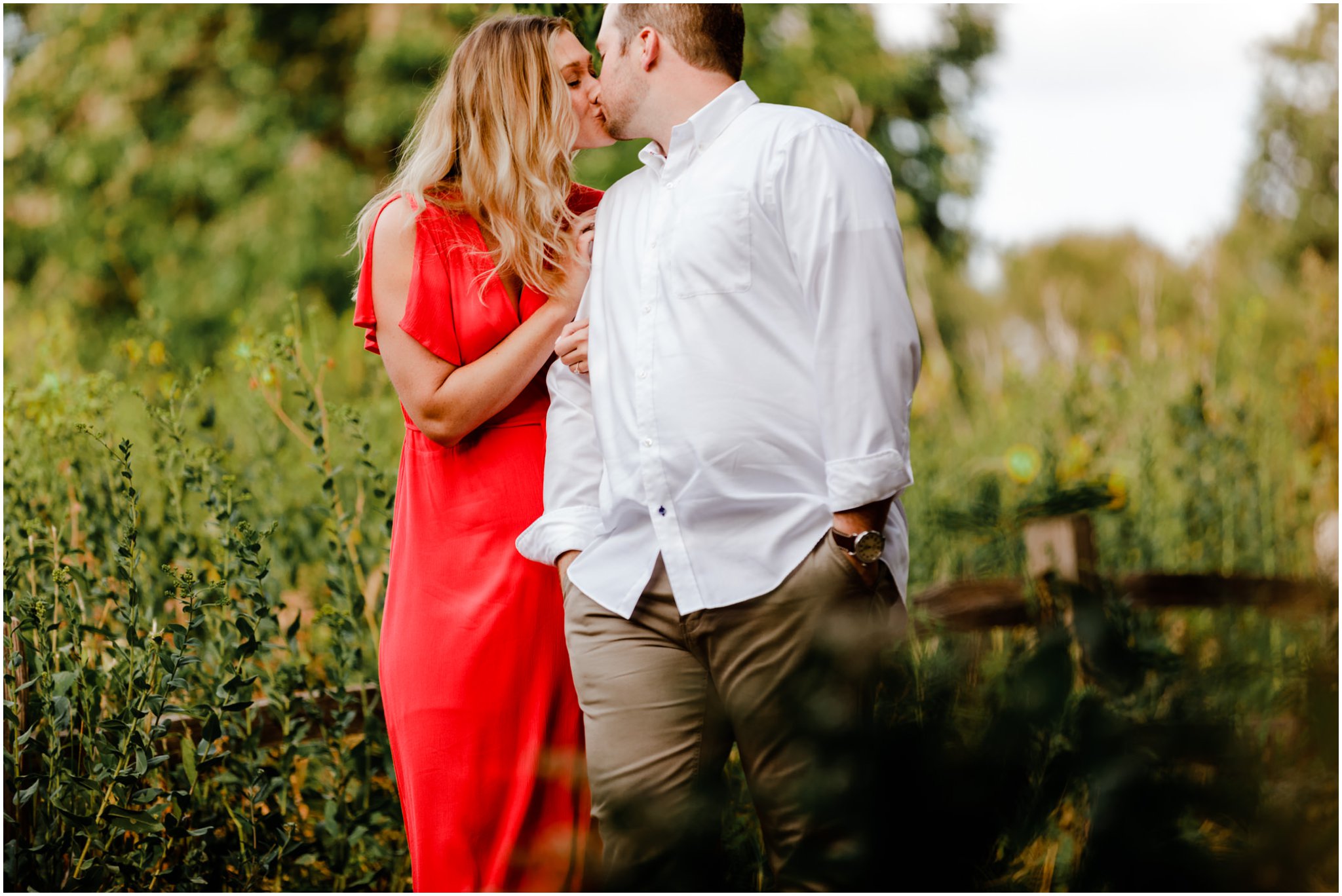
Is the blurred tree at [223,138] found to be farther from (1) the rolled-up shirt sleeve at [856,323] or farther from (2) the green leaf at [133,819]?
(2) the green leaf at [133,819]

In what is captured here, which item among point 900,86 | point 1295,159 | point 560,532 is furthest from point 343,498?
point 1295,159

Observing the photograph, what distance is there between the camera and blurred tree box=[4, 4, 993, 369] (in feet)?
30.8

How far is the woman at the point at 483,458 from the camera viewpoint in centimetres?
202

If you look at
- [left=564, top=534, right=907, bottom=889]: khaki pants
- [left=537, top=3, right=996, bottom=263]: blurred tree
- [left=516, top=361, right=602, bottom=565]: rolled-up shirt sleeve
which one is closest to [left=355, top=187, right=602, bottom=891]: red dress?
[left=516, top=361, right=602, bottom=565]: rolled-up shirt sleeve

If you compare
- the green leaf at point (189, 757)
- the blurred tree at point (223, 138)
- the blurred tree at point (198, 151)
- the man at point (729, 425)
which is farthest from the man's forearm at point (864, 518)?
the blurred tree at point (198, 151)

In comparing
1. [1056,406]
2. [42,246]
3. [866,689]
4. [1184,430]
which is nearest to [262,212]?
[42,246]

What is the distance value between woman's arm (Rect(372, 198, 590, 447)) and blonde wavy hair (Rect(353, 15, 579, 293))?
0.05 meters

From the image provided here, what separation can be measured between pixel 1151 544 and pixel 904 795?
12.7 feet

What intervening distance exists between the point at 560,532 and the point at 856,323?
2.09 feet

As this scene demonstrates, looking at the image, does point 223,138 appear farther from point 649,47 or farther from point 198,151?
point 649,47

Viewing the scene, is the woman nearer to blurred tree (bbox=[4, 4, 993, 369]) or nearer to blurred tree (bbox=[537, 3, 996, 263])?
blurred tree (bbox=[537, 3, 996, 263])

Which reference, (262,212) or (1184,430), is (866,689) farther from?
(262,212)

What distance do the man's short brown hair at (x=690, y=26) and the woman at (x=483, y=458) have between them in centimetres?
21

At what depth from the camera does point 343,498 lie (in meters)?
3.41
